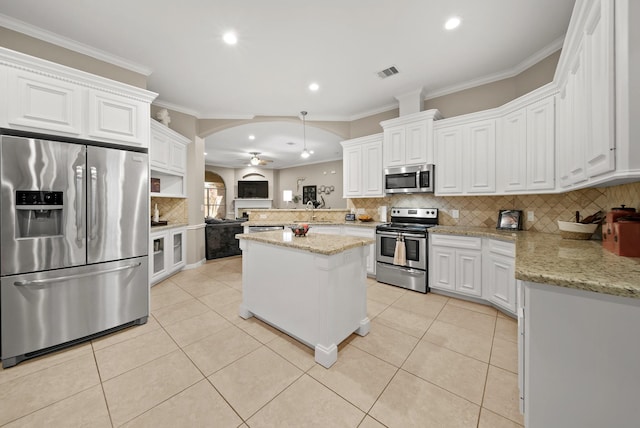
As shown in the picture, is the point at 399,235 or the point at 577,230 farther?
the point at 399,235

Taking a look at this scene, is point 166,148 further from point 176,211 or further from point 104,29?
point 104,29

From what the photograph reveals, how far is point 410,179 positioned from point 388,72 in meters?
1.51

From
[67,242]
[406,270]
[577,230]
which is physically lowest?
[406,270]

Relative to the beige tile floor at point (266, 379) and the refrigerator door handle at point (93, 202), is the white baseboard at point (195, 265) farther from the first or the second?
the refrigerator door handle at point (93, 202)

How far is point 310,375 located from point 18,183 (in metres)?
2.65

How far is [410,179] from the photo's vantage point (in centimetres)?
356

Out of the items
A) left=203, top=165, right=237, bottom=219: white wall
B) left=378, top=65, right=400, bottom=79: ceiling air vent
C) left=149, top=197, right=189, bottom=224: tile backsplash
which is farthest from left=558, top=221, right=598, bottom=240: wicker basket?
left=203, top=165, right=237, bottom=219: white wall

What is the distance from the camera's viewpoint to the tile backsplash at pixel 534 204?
2.06 m

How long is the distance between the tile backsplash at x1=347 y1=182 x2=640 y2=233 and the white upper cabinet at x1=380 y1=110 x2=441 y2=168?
647 mm

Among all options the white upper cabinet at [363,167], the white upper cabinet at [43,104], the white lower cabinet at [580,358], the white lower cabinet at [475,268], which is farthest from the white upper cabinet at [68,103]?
the white lower cabinet at [475,268]

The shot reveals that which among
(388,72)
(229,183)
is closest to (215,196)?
(229,183)

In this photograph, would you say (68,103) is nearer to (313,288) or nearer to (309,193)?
(313,288)

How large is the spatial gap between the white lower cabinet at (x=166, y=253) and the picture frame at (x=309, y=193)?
6.05m

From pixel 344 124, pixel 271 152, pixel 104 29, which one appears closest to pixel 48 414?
pixel 104 29
